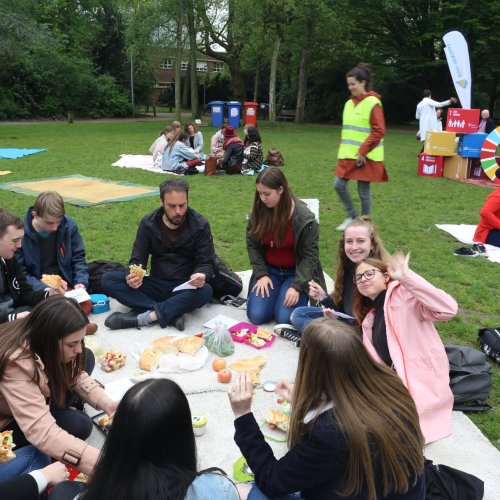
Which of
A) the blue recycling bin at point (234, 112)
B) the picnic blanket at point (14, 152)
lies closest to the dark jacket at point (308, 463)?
the picnic blanket at point (14, 152)

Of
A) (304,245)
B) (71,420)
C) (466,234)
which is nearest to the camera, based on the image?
(71,420)

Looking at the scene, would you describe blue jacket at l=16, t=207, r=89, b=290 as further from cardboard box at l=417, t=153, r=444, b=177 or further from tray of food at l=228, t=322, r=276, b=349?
cardboard box at l=417, t=153, r=444, b=177

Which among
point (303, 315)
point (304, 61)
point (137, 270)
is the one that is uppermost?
point (304, 61)

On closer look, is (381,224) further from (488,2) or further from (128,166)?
(488,2)

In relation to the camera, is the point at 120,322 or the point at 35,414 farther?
the point at 120,322

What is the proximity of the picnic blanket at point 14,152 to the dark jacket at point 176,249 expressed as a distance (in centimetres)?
1041

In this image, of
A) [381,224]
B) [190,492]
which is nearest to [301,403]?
[190,492]

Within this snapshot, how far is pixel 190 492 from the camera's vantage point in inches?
67.3

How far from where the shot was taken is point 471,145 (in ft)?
39.4

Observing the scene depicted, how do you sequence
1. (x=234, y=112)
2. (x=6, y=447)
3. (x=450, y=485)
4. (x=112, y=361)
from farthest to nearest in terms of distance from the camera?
(x=234, y=112), (x=112, y=361), (x=450, y=485), (x=6, y=447)

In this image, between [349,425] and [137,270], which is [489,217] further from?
[349,425]

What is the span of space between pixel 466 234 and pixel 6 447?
6720mm

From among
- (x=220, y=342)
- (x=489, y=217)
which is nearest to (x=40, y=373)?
(x=220, y=342)

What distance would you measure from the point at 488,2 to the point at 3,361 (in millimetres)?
28718
